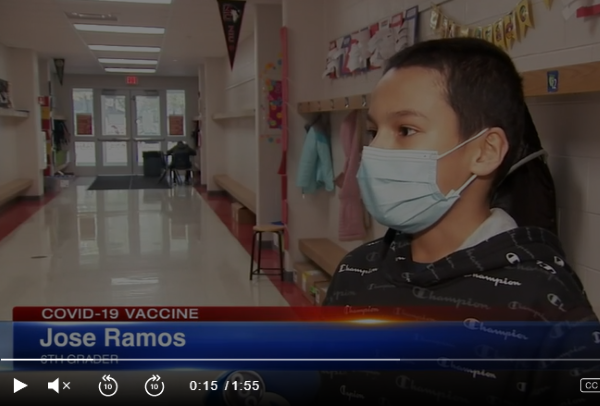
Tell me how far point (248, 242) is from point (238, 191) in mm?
2385

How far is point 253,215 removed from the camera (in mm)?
7953

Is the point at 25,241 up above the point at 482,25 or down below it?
below

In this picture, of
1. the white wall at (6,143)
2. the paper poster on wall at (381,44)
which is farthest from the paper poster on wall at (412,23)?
the white wall at (6,143)

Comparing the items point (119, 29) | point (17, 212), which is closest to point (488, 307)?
point (119, 29)

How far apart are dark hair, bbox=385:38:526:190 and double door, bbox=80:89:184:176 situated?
1532 cm

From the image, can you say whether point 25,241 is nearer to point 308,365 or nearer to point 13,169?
point 13,169

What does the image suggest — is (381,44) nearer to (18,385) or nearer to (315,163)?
(315,163)

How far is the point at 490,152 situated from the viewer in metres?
0.88

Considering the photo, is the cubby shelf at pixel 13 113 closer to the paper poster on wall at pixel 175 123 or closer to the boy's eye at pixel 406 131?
the paper poster on wall at pixel 175 123

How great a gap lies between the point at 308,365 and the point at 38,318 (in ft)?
1.05

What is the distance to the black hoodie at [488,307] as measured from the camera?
692 mm

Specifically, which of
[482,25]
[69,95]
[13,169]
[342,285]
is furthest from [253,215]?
[69,95]

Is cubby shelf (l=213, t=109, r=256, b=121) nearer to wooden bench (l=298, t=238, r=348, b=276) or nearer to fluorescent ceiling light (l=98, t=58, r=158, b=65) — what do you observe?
fluorescent ceiling light (l=98, t=58, r=158, b=65)

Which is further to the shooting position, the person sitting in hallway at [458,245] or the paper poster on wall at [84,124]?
the paper poster on wall at [84,124]
